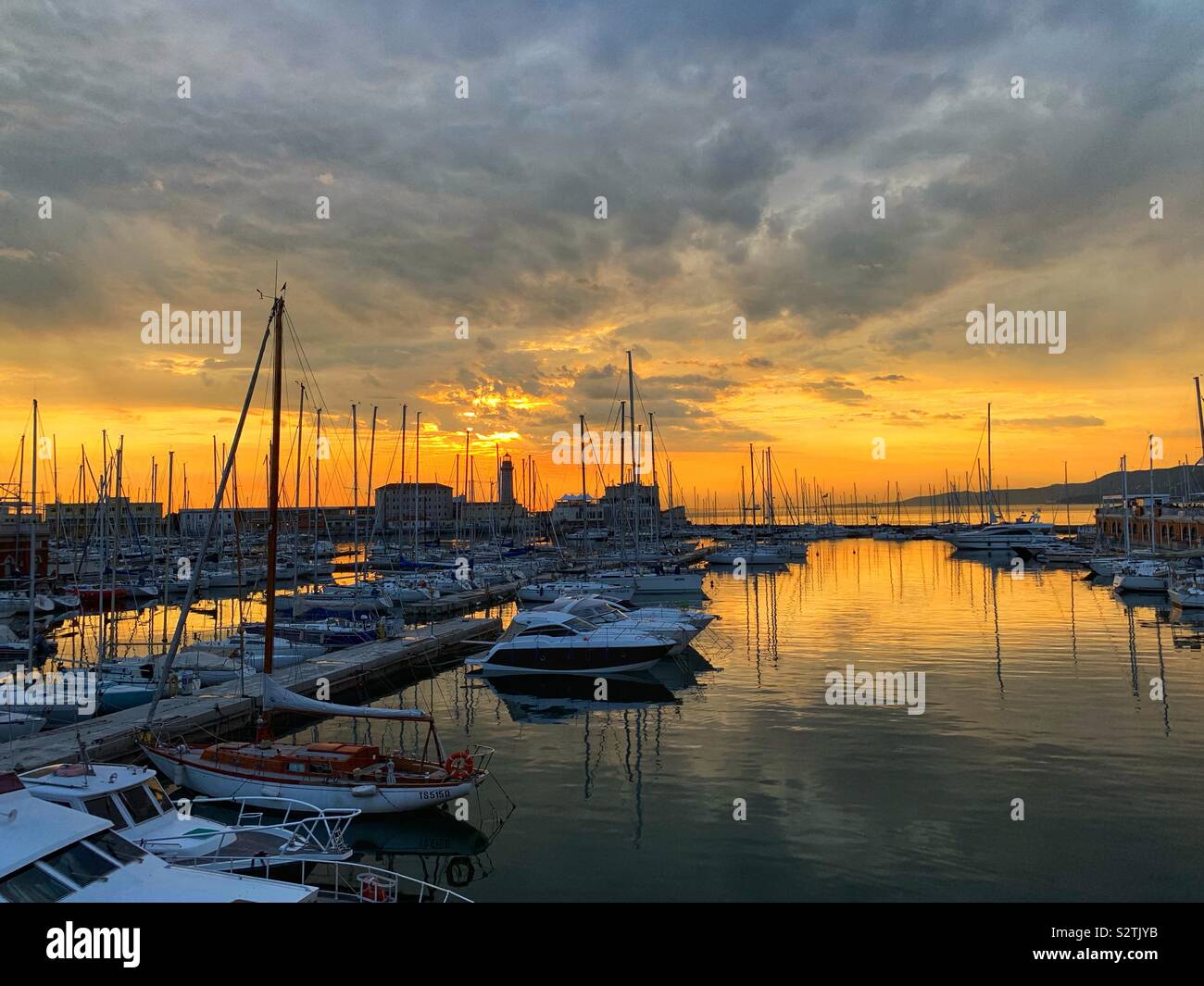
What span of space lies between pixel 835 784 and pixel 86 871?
16037mm

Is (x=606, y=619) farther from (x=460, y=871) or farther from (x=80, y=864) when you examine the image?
(x=80, y=864)

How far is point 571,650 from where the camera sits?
3422 cm

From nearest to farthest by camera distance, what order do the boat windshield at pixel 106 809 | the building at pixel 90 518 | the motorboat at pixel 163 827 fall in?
the motorboat at pixel 163 827
the boat windshield at pixel 106 809
the building at pixel 90 518

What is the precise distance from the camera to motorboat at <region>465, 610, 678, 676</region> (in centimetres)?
3400

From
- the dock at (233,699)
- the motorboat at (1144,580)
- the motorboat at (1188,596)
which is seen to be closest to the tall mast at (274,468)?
the dock at (233,699)

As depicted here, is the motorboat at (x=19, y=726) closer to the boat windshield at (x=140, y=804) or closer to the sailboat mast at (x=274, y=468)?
the sailboat mast at (x=274, y=468)

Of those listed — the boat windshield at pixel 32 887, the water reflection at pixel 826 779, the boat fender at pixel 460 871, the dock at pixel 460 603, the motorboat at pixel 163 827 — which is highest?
the boat windshield at pixel 32 887

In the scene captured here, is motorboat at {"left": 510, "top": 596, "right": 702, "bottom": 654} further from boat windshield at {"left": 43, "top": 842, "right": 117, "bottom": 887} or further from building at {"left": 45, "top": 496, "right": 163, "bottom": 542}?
building at {"left": 45, "top": 496, "right": 163, "bottom": 542}

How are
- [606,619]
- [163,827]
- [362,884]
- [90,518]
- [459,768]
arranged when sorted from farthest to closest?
1. [90,518]
2. [606,619]
3. [459,768]
4. [163,827]
5. [362,884]

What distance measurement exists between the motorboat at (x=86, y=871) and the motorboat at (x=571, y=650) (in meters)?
22.6

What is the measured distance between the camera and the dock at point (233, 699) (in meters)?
22.0

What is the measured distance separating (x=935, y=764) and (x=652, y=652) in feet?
48.2

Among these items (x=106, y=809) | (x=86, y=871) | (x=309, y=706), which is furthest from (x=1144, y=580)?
(x=86, y=871)

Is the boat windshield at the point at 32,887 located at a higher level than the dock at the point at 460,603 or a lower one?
higher
